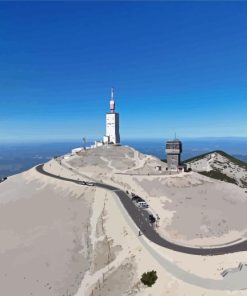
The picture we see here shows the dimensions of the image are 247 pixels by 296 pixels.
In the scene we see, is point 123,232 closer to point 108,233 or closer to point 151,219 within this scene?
point 108,233

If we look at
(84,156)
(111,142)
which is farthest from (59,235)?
(111,142)

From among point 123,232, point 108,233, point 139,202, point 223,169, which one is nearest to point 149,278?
point 123,232

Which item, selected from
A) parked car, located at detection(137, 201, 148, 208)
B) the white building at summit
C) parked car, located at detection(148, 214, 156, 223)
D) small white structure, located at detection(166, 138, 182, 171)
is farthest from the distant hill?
→ parked car, located at detection(148, 214, 156, 223)

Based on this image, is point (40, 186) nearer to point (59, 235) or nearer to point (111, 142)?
point (59, 235)

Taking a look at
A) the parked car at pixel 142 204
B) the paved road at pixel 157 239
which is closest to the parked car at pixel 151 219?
the paved road at pixel 157 239

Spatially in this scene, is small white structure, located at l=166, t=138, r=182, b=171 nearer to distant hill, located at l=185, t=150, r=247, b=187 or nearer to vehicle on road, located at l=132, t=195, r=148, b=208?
vehicle on road, located at l=132, t=195, r=148, b=208
